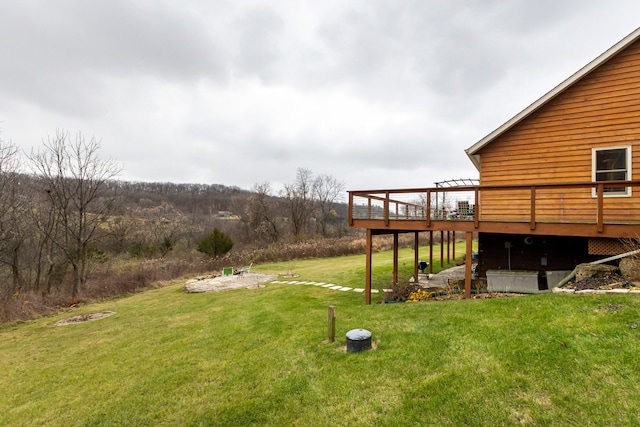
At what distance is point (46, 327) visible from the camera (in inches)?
363

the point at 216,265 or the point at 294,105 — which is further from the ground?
the point at 294,105

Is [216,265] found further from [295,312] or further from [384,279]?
[295,312]

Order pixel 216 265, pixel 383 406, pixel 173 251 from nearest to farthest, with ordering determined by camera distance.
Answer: pixel 383 406, pixel 216 265, pixel 173 251

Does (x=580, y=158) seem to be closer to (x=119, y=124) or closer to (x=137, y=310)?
(x=137, y=310)

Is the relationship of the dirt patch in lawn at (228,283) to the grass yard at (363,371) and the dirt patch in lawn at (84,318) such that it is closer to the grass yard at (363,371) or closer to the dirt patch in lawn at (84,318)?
the dirt patch in lawn at (84,318)

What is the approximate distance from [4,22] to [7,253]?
10750 mm

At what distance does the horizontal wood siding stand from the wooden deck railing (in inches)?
0.8

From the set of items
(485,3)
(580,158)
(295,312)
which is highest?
(485,3)

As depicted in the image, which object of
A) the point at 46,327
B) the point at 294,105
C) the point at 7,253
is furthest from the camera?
the point at 294,105

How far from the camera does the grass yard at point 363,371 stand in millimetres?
3168

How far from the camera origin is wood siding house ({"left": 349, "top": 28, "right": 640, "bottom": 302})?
7.13 metres

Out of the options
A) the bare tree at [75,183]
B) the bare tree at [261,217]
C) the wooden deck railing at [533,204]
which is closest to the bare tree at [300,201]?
the bare tree at [261,217]

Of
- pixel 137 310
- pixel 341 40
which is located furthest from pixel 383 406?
pixel 341 40

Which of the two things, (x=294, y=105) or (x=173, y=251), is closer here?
(x=294, y=105)
